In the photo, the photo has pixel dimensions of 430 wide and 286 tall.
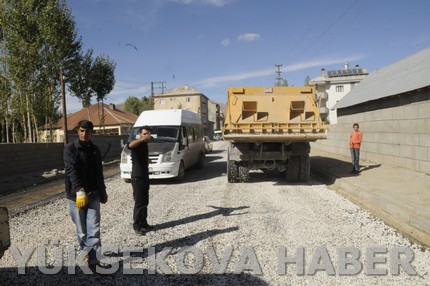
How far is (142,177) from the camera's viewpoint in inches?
245

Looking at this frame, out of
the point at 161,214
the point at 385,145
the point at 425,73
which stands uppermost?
the point at 425,73

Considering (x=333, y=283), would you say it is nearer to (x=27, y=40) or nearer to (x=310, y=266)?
(x=310, y=266)

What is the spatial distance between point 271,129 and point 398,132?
5.39 metres

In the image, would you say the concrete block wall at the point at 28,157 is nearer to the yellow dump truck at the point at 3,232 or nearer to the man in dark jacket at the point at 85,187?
the man in dark jacket at the point at 85,187

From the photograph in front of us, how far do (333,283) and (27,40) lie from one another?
74.0 ft

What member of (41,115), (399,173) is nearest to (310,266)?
(399,173)

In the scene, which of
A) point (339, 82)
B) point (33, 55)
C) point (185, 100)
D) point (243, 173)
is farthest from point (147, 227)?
point (185, 100)

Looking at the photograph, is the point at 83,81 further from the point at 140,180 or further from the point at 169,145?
the point at 140,180

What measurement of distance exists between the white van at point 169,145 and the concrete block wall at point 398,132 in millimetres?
7467

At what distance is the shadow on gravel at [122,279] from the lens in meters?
4.08

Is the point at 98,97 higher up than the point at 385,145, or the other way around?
the point at 98,97

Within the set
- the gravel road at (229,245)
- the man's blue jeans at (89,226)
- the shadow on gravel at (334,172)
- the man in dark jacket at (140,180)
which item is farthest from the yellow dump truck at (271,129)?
the man's blue jeans at (89,226)

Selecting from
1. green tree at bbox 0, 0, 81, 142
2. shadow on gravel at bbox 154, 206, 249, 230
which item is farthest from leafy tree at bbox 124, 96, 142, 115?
shadow on gravel at bbox 154, 206, 249, 230

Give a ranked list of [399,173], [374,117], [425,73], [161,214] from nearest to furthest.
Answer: [161,214] → [399,173] → [425,73] → [374,117]
